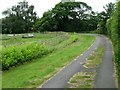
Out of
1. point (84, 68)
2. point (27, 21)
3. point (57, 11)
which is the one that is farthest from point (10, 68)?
point (27, 21)

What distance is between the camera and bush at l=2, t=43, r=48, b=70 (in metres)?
23.8

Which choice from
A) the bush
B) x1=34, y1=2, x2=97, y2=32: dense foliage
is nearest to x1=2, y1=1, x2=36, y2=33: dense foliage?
x1=34, y1=2, x2=97, y2=32: dense foliage

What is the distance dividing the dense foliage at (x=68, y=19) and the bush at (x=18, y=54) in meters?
65.3

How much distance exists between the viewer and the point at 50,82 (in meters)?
17.4

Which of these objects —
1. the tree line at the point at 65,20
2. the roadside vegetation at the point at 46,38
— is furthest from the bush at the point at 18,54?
the tree line at the point at 65,20

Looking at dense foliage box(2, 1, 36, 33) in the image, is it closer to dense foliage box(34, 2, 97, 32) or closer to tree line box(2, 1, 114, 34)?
tree line box(2, 1, 114, 34)

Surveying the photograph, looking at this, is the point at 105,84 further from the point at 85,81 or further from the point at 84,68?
the point at 84,68

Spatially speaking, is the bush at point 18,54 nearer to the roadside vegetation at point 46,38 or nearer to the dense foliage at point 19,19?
the roadside vegetation at point 46,38

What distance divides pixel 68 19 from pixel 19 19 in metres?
22.5

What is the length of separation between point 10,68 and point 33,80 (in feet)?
21.4

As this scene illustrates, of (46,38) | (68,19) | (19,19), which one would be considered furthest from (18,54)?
(19,19)

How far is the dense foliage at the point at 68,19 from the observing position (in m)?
97.8

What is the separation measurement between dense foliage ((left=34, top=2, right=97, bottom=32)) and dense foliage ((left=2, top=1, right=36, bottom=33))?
27.4ft

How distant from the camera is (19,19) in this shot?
375 ft
